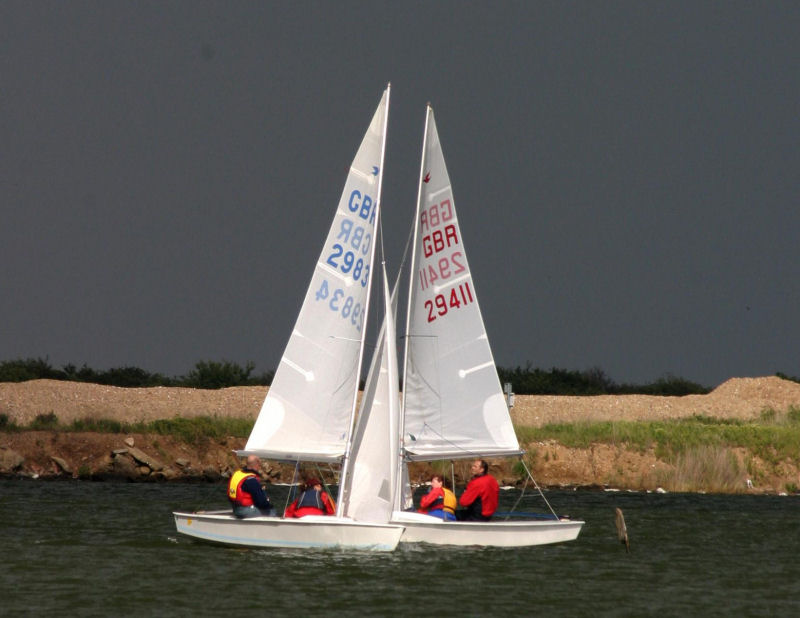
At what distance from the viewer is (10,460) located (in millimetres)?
47969

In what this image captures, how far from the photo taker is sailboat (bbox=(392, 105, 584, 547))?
3034 cm

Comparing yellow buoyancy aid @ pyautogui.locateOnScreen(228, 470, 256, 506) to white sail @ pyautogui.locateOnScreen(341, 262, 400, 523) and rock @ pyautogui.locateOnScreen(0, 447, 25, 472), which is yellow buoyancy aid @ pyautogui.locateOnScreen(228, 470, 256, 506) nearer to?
white sail @ pyautogui.locateOnScreen(341, 262, 400, 523)

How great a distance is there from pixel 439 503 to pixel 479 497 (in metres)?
0.81

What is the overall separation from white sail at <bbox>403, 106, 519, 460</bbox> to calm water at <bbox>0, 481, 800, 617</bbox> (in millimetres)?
2531

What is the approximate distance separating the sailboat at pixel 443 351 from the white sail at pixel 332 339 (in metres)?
1.31

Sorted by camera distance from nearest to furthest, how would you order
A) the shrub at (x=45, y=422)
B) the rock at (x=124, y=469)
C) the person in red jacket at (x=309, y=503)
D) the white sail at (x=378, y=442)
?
the person in red jacket at (x=309, y=503) → the white sail at (x=378, y=442) → the rock at (x=124, y=469) → the shrub at (x=45, y=422)

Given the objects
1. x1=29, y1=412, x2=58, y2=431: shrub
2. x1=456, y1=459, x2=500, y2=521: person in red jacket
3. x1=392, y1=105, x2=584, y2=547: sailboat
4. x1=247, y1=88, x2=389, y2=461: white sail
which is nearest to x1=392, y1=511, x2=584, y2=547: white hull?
x1=456, y1=459, x2=500, y2=521: person in red jacket

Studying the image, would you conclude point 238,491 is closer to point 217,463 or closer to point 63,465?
point 63,465

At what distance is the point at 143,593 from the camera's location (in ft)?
76.7

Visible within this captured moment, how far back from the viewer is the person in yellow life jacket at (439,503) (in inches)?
1148

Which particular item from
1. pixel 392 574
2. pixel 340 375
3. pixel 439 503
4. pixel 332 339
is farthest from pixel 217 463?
pixel 392 574

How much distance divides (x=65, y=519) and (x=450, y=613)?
48.6ft

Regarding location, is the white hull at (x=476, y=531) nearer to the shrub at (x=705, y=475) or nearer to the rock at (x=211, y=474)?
the shrub at (x=705, y=475)

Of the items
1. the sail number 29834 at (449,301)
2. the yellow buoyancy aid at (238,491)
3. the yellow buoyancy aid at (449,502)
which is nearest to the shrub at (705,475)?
the sail number 29834 at (449,301)
